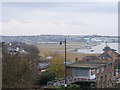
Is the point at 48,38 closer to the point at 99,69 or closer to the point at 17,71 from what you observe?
the point at 17,71

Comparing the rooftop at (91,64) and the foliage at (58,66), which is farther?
the foliage at (58,66)

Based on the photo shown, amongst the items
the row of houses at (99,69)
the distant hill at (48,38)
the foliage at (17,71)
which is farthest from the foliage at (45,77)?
the distant hill at (48,38)

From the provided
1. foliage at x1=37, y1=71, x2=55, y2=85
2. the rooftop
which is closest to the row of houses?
the rooftop

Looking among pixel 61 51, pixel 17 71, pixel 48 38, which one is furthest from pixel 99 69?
pixel 17 71

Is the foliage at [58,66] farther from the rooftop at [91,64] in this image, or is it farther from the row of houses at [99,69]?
the rooftop at [91,64]

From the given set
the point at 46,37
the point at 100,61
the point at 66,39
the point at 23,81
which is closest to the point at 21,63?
the point at 23,81

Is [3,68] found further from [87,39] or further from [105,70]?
[105,70]
